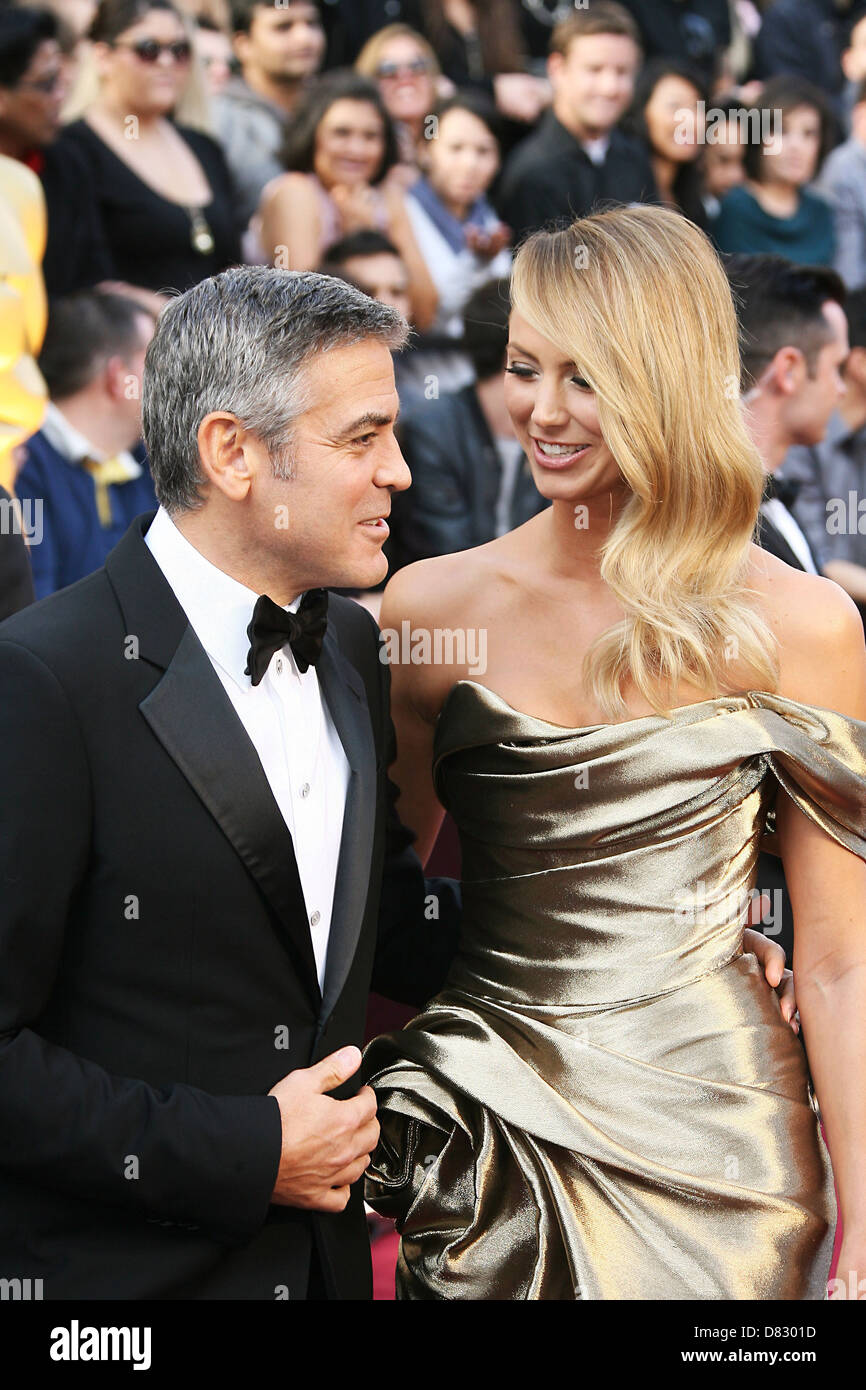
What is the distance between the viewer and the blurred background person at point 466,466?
14.9 ft

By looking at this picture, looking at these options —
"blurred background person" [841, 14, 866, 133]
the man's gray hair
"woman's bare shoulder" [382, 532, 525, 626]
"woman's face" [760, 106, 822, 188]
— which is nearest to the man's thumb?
the man's gray hair

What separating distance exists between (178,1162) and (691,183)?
4721 mm

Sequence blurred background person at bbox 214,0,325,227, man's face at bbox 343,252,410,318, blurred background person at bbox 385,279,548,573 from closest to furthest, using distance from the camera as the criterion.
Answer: blurred background person at bbox 385,279,548,573 → man's face at bbox 343,252,410,318 → blurred background person at bbox 214,0,325,227

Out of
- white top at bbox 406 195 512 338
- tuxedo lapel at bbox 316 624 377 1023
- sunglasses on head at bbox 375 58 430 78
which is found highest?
sunglasses on head at bbox 375 58 430 78

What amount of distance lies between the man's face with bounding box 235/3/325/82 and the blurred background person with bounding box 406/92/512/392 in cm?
48

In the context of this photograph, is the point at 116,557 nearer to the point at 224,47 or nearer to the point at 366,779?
the point at 366,779

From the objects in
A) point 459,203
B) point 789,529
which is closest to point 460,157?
point 459,203

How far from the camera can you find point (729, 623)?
6.55ft

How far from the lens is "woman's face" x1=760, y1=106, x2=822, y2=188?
5.50 metres

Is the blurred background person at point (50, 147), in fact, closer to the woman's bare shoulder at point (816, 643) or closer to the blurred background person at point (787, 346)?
the blurred background person at point (787, 346)

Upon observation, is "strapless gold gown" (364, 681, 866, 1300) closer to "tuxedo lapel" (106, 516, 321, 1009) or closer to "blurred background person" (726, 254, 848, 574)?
"tuxedo lapel" (106, 516, 321, 1009)

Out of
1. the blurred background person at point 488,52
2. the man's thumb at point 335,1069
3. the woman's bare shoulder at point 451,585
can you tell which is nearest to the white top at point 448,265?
the blurred background person at point 488,52
